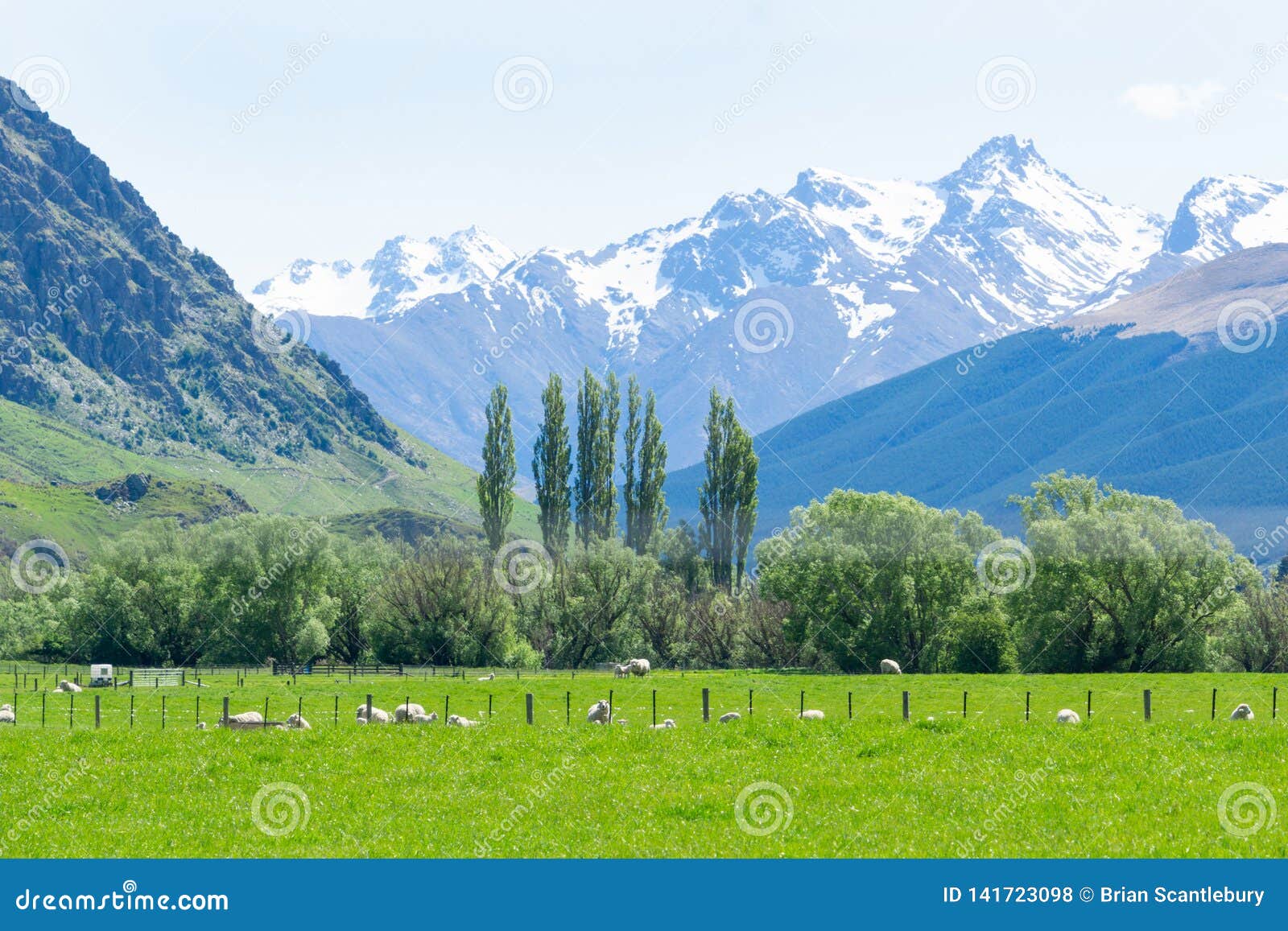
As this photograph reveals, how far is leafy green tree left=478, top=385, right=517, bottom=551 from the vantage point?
151125 millimetres

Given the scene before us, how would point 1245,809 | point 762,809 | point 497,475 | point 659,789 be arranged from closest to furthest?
1. point 1245,809
2. point 762,809
3. point 659,789
4. point 497,475

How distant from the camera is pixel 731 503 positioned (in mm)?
147500

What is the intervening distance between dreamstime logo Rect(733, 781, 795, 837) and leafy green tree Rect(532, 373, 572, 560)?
11325cm

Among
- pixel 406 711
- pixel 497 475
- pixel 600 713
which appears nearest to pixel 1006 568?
pixel 600 713

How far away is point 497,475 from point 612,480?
580 inches

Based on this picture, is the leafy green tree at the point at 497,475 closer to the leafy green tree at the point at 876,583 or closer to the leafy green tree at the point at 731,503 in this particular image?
the leafy green tree at the point at 731,503

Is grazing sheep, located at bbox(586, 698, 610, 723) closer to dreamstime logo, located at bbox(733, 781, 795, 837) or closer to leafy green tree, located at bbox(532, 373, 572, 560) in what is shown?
dreamstime logo, located at bbox(733, 781, 795, 837)

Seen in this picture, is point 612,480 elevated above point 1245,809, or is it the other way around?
point 612,480

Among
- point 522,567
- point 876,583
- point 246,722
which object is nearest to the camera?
point 246,722

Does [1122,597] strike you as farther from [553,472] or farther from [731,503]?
[553,472]

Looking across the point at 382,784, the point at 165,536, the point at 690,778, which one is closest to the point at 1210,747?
the point at 690,778

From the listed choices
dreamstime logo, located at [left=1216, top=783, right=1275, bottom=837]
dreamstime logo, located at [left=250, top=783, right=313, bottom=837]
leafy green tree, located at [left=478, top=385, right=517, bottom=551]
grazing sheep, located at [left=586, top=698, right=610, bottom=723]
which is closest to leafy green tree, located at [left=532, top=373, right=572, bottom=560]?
leafy green tree, located at [left=478, top=385, right=517, bottom=551]

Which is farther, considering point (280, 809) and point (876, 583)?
point (876, 583)

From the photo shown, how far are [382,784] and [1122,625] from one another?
217 feet
